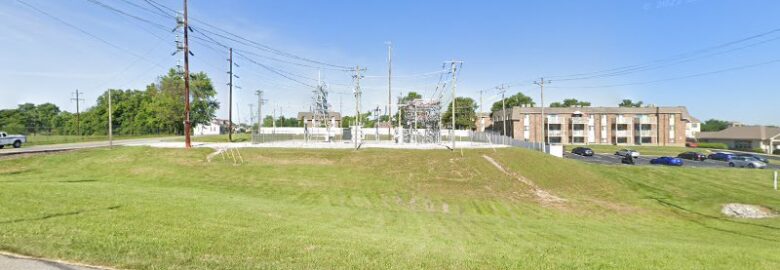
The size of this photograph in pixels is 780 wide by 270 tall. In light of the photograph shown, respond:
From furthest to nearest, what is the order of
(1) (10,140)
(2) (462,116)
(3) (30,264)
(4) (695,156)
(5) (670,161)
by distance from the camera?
(2) (462,116), (4) (695,156), (5) (670,161), (1) (10,140), (3) (30,264)

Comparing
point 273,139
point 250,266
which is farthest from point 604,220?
point 273,139

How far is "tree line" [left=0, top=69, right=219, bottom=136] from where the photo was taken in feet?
301

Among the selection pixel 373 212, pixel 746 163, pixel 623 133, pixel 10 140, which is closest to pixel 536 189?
pixel 373 212

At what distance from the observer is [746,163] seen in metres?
52.5

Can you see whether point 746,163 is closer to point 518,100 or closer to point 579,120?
point 579,120

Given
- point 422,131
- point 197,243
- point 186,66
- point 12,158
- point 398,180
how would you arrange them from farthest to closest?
1. point 422,131
2. point 186,66
3. point 12,158
4. point 398,180
5. point 197,243

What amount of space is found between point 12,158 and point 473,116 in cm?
11062

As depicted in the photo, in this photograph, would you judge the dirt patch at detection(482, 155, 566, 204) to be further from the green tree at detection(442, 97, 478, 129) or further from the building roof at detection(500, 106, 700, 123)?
the green tree at detection(442, 97, 478, 129)

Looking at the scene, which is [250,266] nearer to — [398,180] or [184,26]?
[398,180]

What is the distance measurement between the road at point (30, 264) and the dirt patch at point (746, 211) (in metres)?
31.6

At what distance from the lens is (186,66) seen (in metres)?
38.5

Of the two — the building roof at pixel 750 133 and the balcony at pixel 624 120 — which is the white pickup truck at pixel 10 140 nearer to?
the balcony at pixel 624 120

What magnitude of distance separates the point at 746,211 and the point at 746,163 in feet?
116

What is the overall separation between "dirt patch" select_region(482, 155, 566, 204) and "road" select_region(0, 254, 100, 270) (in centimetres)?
2454
